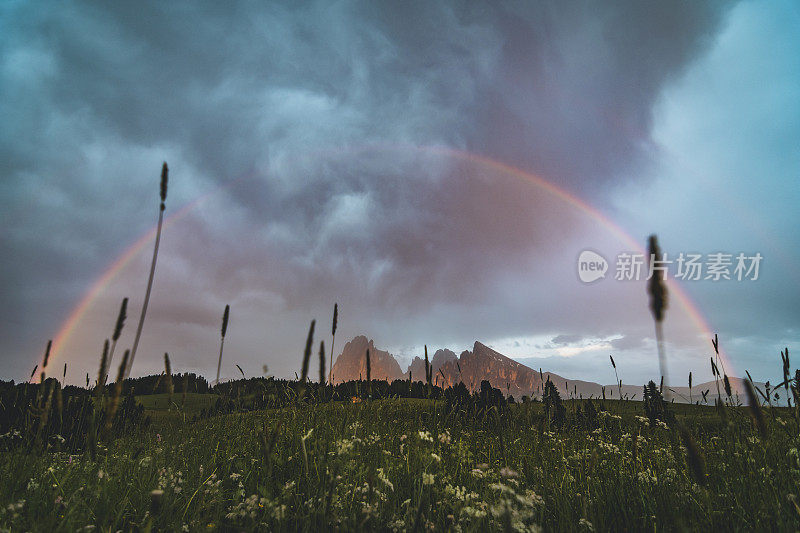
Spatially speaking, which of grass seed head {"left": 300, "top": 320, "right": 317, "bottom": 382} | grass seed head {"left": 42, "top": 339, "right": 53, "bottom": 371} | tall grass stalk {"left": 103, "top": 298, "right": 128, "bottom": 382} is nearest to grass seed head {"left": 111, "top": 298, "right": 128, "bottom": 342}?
tall grass stalk {"left": 103, "top": 298, "right": 128, "bottom": 382}

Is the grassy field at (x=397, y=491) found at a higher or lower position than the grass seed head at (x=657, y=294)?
lower

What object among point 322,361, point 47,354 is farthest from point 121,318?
point 47,354

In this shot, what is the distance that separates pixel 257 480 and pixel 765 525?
4866mm

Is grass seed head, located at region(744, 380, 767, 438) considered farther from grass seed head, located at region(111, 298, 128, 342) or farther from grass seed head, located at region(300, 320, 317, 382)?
grass seed head, located at region(111, 298, 128, 342)

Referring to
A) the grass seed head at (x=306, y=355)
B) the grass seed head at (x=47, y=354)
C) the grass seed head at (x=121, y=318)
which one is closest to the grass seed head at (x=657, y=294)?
the grass seed head at (x=306, y=355)

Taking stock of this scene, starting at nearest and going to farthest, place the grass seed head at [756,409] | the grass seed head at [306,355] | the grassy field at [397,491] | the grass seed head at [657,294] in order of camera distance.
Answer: the grass seed head at [657,294] < the grass seed head at [306,355] < the grass seed head at [756,409] < the grassy field at [397,491]

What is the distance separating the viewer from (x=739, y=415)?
20.0 ft

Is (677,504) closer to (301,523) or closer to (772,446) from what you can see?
(772,446)

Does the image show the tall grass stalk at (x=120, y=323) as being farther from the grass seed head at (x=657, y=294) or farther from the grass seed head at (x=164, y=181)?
the grass seed head at (x=657, y=294)

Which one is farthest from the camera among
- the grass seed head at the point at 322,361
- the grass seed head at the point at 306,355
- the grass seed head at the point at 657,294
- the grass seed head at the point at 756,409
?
the grass seed head at the point at 322,361

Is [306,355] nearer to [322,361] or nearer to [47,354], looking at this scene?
[322,361]

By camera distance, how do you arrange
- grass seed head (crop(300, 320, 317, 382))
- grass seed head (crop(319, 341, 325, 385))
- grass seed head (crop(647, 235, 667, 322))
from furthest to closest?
grass seed head (crop(319, 341, 325, 385)), grass seed head (crop(300, 320, 317, 382)), grass seed head (crop(647, 235, 667, 322))

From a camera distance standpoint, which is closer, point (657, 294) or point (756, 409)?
point (657, 294)

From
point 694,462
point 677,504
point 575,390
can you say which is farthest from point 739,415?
point 694,462
